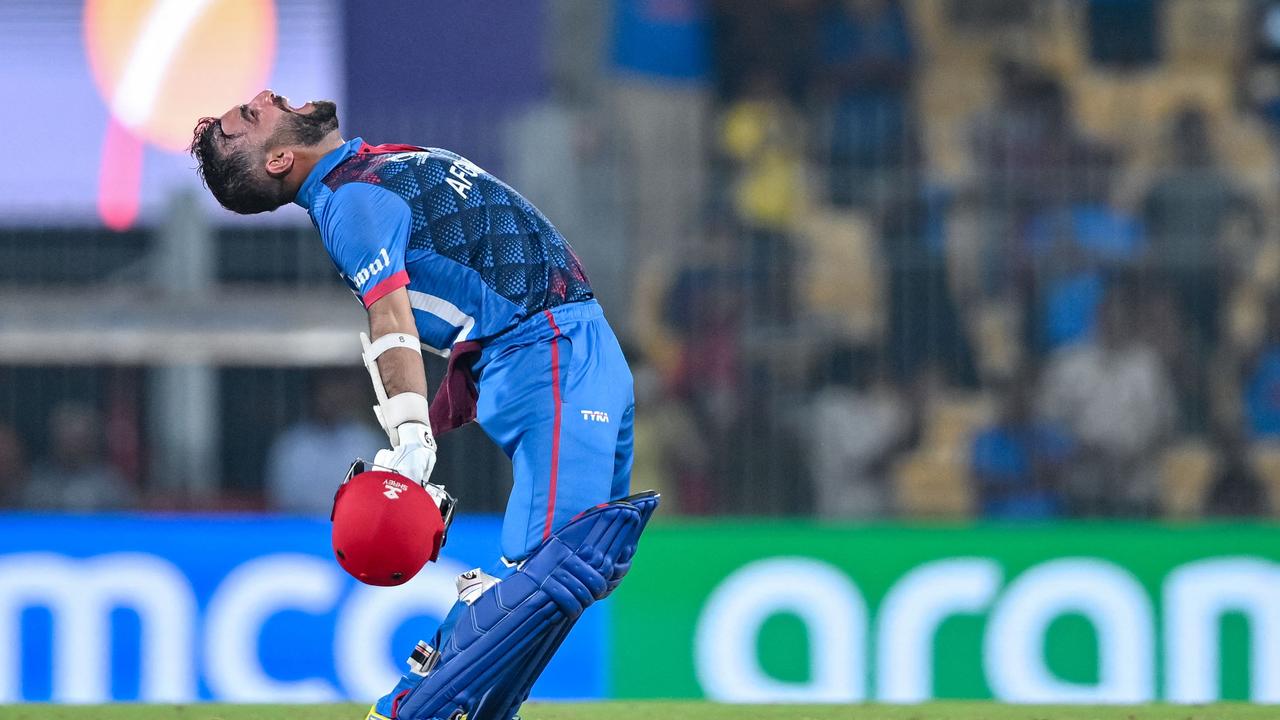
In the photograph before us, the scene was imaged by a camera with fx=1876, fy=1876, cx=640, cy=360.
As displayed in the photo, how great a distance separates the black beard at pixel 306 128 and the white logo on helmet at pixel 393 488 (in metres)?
1.07

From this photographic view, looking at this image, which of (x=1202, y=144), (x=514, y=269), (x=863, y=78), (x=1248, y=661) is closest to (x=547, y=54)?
(x=863, y=78)

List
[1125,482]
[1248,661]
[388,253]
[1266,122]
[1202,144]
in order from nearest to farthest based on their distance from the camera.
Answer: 1. [388,253]
2. [1248,661]
3. [1125,482]
4. [1202,144]
5. [1266,122]

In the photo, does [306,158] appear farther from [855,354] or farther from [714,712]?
[855,354]

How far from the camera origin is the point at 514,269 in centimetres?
518

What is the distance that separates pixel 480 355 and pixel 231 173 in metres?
0.85

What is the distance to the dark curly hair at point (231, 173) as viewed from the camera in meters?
5.18

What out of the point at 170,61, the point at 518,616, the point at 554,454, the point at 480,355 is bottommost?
the point at 518,616

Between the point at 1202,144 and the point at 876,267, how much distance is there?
285 centimetres

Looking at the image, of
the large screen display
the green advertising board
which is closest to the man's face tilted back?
the green advertising board

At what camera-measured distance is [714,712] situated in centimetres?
702

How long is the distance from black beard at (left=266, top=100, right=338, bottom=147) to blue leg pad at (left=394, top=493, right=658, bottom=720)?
4.31 feet

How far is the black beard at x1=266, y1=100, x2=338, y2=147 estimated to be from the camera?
521 centimetres

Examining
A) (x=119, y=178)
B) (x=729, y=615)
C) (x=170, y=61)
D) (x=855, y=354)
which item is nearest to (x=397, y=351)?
(x=729, y=615)

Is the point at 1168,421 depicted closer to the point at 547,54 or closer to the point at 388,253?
the point at 547,54
